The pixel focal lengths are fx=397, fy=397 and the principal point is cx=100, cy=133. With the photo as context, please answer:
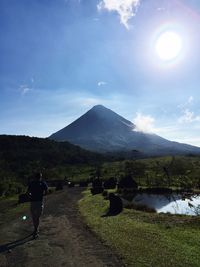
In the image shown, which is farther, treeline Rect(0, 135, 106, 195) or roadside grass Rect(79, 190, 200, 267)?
treeline Rect(0, 135, 106, 195)

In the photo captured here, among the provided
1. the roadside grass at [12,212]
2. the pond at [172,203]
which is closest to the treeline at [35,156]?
the pond at [172,203]

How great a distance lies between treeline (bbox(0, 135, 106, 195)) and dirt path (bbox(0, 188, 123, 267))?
6769 cm

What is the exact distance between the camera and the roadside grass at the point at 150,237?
12641 mm

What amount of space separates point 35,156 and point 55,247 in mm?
108718

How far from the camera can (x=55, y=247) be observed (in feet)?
48.1

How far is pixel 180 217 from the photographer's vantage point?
22.4 m

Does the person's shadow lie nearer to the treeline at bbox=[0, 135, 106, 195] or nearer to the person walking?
the person walking

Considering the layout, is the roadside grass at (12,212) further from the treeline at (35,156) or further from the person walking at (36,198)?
the treeline at (35,156)

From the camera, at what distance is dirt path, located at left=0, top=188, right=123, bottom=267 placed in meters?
12.5

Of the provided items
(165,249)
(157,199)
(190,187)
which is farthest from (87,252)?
(190,187)

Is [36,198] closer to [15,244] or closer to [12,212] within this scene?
[15,244]

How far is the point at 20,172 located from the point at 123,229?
78.4m

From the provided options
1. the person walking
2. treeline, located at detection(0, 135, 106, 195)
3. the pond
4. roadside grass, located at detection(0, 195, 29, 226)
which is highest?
treeline, located at detection(0, 135, 106, 195)

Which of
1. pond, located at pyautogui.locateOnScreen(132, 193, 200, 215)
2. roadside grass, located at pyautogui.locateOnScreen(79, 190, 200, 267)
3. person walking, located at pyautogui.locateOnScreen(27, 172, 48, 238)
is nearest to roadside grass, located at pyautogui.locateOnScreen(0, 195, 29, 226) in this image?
roadside grass, located at pyautogui.locateOnScreen(79, 190, 200, 267)
